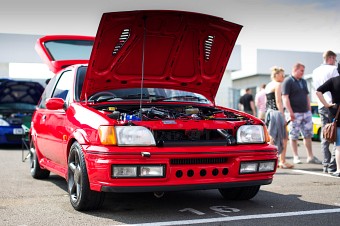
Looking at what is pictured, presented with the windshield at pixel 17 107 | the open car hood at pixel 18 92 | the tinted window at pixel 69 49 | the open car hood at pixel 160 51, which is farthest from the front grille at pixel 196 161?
the open car hood at pixel 18 92

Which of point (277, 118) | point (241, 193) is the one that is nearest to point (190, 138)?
point (241, 193)

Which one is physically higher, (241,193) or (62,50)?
(62,50)

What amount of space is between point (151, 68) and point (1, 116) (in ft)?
26.1

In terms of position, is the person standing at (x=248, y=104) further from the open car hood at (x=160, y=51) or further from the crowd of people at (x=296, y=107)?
the open car hood at (x=160, y=51)

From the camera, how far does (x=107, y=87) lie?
5.43 metres

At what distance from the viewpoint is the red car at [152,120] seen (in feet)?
14.1

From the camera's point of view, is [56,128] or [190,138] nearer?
[190,138]

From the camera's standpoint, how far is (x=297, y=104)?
8773 millimetres

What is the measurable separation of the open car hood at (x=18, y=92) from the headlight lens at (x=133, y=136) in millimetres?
9970

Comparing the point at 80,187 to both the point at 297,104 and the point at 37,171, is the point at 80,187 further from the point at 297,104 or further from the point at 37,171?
the point at 297,104

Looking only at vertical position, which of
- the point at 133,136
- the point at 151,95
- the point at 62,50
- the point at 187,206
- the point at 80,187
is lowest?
the point at 187,206

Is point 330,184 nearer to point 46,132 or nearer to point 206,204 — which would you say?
point 206,204

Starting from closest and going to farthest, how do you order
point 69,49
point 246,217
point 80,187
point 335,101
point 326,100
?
point 246,217 → point 80,187 → point 335,101 → point 69,49 → point 326,100

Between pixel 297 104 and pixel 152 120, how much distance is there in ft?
15.9
